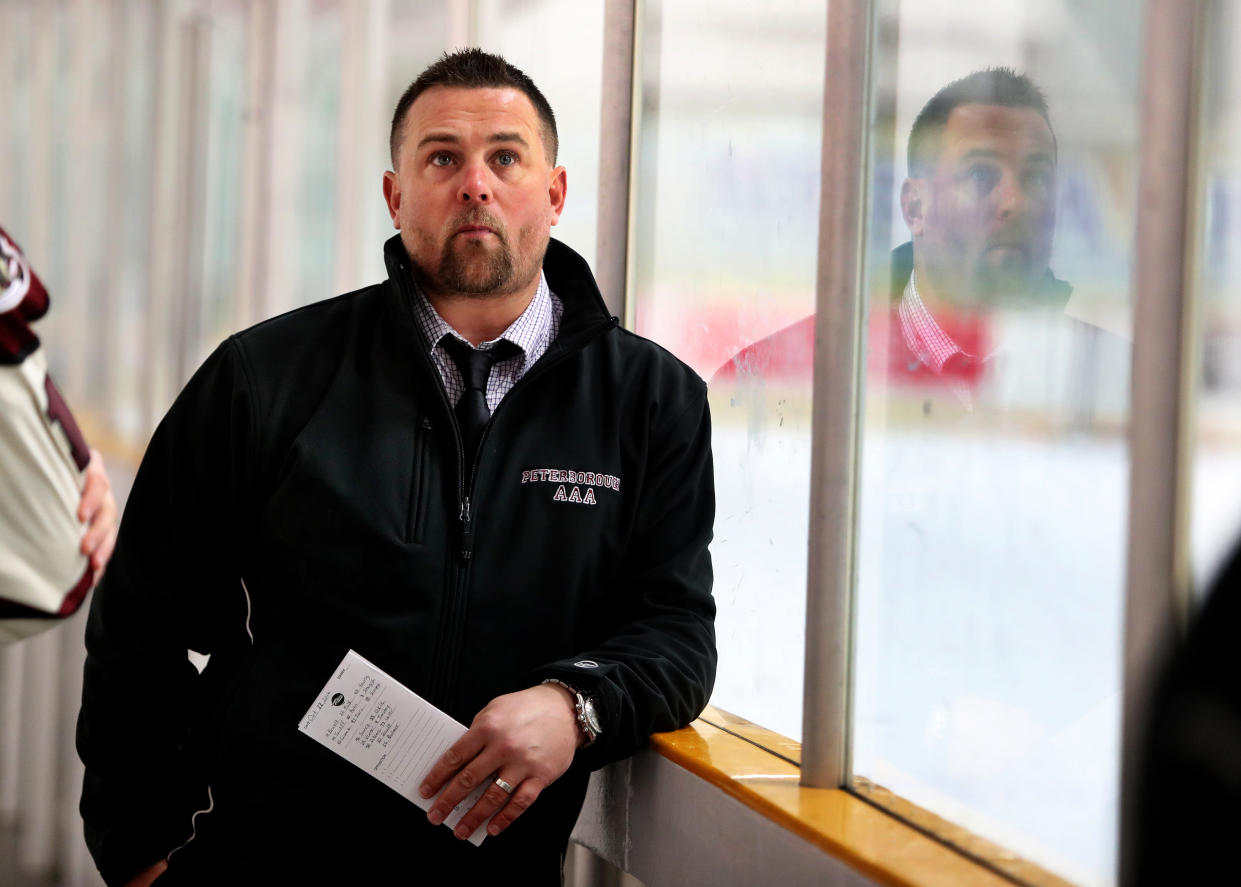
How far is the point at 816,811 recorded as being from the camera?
54.1 inches

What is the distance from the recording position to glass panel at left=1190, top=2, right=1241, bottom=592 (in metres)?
1.03

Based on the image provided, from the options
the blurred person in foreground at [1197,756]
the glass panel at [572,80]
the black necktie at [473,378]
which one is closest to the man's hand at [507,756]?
the black necktie at [473,378]

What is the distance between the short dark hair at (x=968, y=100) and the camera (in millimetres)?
1235

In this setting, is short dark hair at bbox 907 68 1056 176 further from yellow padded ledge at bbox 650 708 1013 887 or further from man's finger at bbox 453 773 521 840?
man's finger at bbox 453 773 521 840

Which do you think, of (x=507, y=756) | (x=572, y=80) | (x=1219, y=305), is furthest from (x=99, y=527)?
(x=572, y=80)

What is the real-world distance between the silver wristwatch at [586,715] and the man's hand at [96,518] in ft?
1.94

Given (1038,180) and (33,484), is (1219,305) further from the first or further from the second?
(33,484)

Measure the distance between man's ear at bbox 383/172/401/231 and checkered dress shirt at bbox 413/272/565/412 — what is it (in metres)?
0.15

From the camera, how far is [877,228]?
4.89 feet

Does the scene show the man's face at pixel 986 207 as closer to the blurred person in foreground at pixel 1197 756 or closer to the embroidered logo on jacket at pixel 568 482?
the embroidered logo on jacket at pixel 568 482

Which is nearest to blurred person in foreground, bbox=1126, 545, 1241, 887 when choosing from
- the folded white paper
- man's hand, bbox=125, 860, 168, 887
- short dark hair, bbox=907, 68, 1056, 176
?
short dark hair, bbox=907, 68, 1056, 176

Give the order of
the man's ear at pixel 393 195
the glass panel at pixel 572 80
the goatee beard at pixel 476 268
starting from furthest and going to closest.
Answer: the glass panel at pixel 572 80 → the man's ear at pixel 393 195 → the goatee beard at pixel 476 268

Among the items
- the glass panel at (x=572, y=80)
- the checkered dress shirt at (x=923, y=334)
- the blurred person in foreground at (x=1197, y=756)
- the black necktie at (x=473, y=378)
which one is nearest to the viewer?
the blurred person in foreground at (x=1197, y=756)

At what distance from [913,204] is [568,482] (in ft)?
1.96
